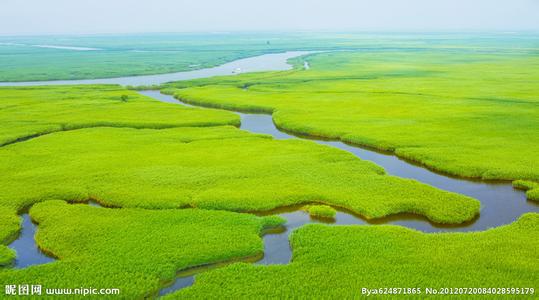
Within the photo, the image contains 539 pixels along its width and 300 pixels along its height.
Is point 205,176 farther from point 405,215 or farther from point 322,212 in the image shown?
point 405,215

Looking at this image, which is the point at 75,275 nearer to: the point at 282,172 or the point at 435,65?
the point at 282,172

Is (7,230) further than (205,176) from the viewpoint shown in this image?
No

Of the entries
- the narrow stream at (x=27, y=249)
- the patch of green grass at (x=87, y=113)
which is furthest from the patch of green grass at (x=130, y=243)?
the patch of green grass at (x=87, y=113)

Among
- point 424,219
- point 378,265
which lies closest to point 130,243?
point 378,265

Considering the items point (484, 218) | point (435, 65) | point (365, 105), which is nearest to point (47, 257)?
point (484, 218)

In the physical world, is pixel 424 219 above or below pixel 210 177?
below

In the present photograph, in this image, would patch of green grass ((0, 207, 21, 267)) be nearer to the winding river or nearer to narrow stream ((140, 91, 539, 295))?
the winding river

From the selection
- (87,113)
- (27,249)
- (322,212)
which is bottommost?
(27,249)
